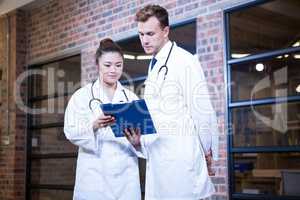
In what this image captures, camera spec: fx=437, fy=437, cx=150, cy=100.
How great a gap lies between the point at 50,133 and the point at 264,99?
11.2 feet

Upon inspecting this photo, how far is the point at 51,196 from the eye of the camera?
606 cm

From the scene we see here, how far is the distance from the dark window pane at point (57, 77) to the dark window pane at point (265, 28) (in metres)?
2.38

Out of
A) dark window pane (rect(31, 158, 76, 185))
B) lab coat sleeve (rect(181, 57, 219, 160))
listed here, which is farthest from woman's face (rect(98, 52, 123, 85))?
dark window pane (rect(31, 158, 76, 185))

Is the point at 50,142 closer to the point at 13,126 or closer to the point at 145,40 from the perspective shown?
the point at 13,126

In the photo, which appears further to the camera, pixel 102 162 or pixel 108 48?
pixel 108 48

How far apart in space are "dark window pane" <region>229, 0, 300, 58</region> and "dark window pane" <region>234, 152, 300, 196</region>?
0.94 m

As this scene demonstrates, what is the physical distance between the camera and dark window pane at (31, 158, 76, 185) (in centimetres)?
575

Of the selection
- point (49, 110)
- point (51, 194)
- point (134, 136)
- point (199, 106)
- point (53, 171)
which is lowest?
point (51, 194)

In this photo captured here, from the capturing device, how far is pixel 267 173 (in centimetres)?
380

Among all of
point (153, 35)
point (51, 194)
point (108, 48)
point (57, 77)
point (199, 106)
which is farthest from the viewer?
point (57, 77)

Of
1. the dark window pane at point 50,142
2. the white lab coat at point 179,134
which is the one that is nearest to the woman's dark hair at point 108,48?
the white lab coat at point 179,134

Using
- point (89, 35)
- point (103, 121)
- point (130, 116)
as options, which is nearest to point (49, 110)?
point (89, 35)

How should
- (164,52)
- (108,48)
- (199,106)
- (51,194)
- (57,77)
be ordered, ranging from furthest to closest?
1. (57,77)
2. (51,194)
3. (108,48)
4. (164,52)
5. (199,106)

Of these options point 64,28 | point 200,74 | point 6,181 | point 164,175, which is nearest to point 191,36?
point 200,74
